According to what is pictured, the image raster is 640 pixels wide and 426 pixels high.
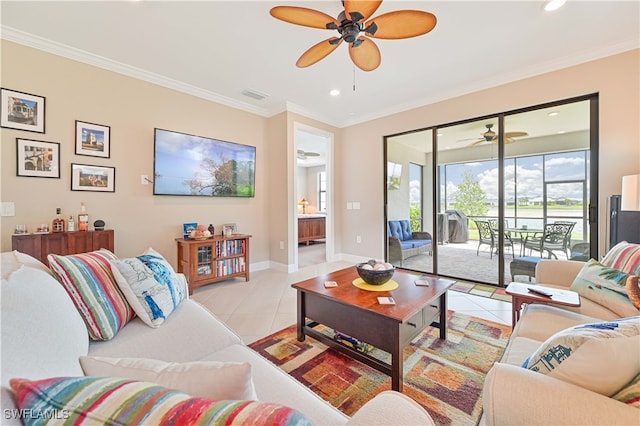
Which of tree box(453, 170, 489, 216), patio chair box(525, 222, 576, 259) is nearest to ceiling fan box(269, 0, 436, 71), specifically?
tree box(453, 170, 489, 216)

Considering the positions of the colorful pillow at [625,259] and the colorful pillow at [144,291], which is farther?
the colorful pillow at [625,259]

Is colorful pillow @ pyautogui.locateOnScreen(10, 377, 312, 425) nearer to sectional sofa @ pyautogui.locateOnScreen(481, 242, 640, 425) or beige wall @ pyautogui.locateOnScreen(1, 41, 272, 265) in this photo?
sectional sofa @ pyautogui.locateOnScreen(481, 242, 640, 425)

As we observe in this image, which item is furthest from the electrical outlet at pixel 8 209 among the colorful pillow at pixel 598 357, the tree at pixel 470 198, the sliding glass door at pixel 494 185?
the tree at pixel 470 198

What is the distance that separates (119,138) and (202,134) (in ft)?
3.26

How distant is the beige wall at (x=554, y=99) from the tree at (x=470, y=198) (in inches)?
37.0

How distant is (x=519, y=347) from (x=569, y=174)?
3033 millimetres

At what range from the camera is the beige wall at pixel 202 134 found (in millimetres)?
2520

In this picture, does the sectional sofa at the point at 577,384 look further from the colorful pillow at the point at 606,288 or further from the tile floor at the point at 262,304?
the tile floor at the point at 262,304

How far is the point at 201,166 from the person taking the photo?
3602 millimetres

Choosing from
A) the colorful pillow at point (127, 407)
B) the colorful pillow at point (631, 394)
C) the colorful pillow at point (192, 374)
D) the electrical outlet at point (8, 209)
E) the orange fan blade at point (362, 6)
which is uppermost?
the orange fan blade at point (362, 6)

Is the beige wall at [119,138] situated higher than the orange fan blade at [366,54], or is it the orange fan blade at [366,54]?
the orange fan blade at [366,54]

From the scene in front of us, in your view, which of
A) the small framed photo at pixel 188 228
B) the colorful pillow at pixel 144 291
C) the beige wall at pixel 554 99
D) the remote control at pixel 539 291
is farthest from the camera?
the small framed photo at pixel 188 228

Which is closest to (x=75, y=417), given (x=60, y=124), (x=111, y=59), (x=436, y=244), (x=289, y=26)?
(x=289, y=26)

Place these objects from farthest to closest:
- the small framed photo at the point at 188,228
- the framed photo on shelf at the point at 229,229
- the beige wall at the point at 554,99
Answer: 1. the framed photo on shelf at the point at 229,229
2. the small framed photo at the point at 188,228
3. the beige wall at the point at 554,99
